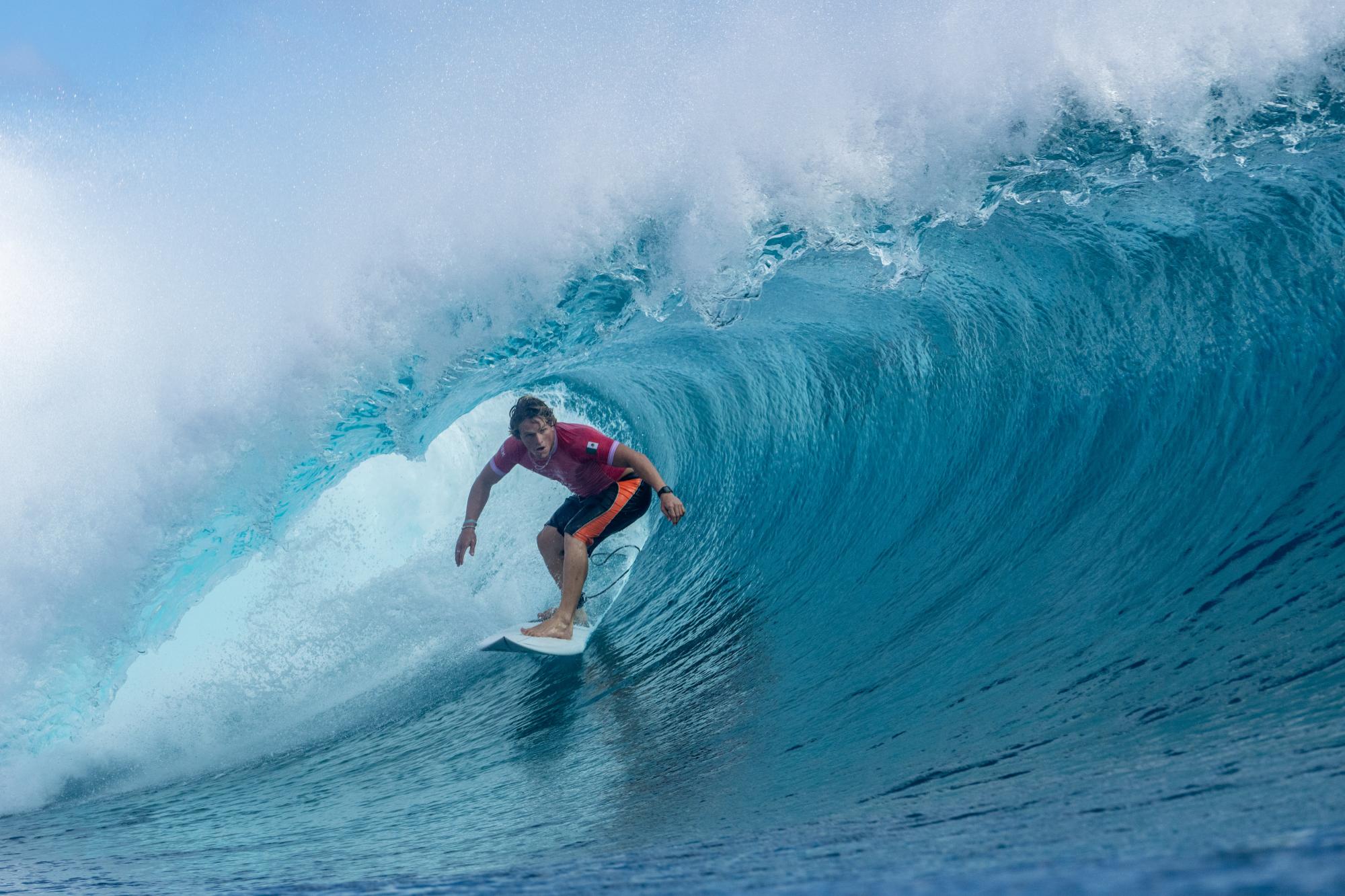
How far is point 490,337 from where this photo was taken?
631 cm

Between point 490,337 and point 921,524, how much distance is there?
108 inches

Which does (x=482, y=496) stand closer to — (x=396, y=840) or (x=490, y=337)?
(x=490, y=337)

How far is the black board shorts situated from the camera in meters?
5.53

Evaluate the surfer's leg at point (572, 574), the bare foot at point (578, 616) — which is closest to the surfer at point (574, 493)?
the surfer's leg at point (572, 574)

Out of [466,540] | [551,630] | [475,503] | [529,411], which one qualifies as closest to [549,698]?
[551,630]

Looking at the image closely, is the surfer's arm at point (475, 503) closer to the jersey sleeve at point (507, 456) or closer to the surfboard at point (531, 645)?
the jersey sleeve at point (507, 456)

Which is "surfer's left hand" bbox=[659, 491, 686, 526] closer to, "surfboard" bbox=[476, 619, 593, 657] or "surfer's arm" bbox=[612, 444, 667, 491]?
"surfer's arm" bbox=[612, 444, 667, 491]

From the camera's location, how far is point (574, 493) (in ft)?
18.9

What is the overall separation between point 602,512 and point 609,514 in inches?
1.7

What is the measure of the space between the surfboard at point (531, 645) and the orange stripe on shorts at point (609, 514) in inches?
21.4

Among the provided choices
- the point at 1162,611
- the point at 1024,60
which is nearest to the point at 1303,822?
the point at 1162,611

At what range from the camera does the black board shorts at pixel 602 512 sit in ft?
18.1

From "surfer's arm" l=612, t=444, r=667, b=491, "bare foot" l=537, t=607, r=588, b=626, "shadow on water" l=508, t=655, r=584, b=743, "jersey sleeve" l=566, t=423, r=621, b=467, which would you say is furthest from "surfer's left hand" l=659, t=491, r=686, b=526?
"bare foot" l=537, t=607, r=588, b=626

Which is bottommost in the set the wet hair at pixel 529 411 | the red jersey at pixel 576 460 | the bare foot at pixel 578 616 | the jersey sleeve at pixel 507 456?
the bare foot at pixel 578 616
